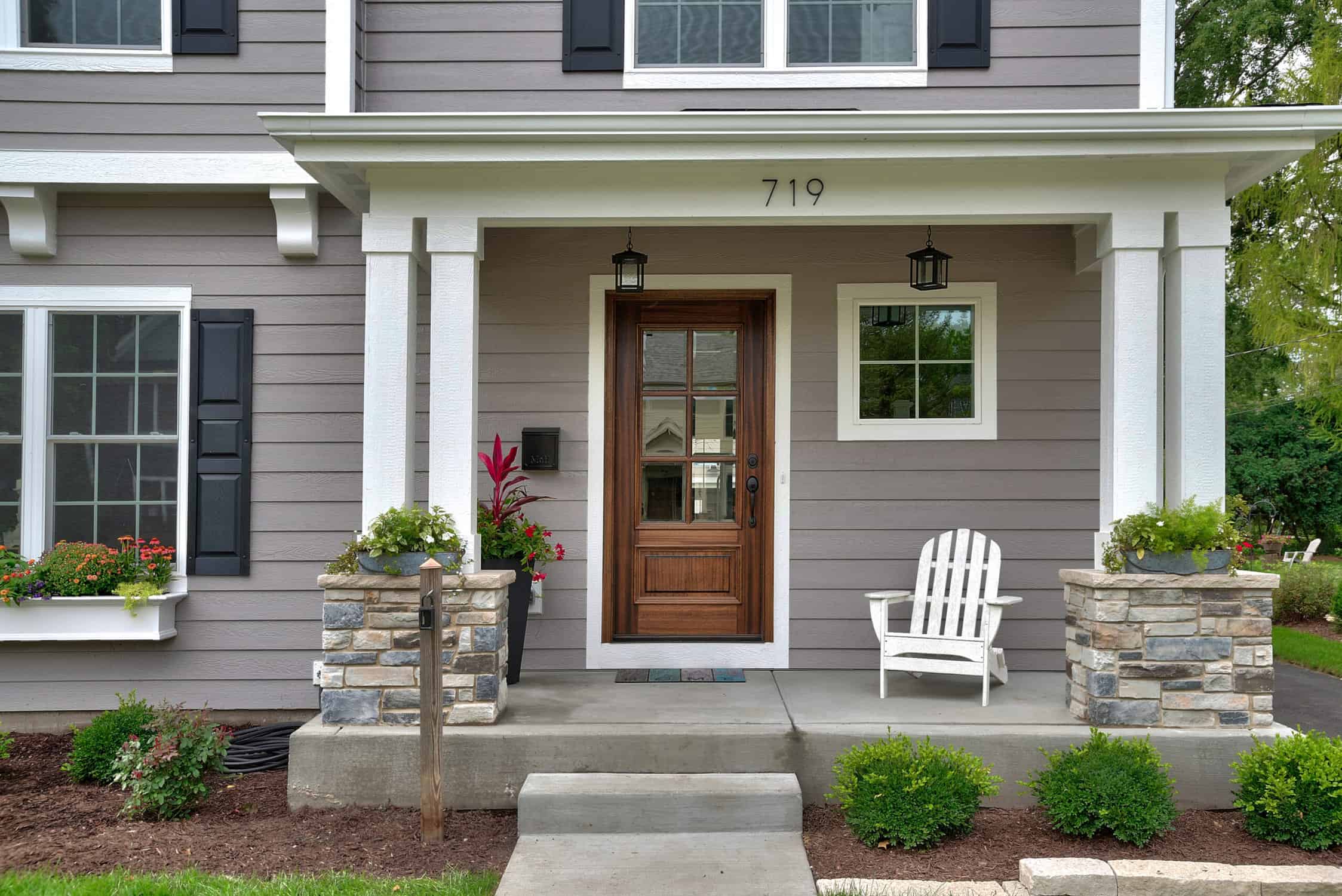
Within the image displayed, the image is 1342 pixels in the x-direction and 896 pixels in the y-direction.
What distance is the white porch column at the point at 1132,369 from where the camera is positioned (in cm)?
382

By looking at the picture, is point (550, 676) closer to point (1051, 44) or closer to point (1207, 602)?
point (1207, 602)

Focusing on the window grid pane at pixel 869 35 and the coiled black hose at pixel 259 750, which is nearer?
the coiled black hose at pixel 259 750

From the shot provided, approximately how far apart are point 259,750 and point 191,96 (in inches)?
121

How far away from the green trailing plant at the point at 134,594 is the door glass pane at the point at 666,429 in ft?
7.97

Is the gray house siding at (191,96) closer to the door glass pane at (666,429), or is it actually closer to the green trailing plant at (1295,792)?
the door glass pane at (666,429)

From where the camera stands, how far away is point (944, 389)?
494cm

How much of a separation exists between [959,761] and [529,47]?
12.4ft

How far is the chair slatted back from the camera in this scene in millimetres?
4379

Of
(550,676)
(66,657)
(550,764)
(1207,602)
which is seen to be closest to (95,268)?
(66,657)

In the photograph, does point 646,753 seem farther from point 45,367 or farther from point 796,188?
point 45,367

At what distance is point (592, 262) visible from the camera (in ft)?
16.3

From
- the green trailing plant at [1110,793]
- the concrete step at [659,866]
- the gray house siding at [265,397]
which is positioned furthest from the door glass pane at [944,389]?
the gray house siding at [265,397]

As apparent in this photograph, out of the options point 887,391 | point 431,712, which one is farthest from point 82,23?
point 887,391

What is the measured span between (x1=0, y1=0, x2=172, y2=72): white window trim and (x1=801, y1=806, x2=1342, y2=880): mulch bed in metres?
4.56
